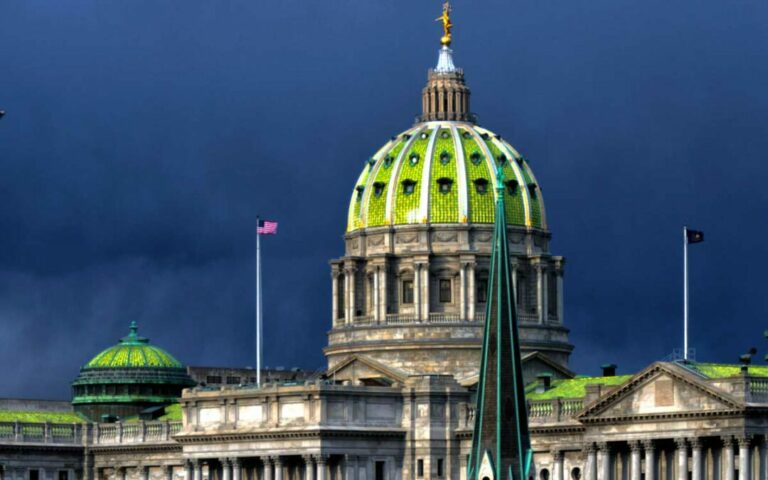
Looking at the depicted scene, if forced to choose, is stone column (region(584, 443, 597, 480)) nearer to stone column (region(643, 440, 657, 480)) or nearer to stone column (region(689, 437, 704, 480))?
stone column (region(643, 440, 657, 480))

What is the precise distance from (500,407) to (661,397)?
45.7ft

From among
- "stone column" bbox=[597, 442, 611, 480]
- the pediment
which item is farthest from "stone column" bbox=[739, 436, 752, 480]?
"stone column" bbox=[597, 442, 611, 480]

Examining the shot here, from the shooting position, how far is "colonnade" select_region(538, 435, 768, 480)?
560 feet

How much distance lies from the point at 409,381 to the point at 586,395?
1992 centimetres

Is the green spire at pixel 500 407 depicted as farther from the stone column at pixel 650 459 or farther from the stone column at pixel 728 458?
the stone column at pixel 728 458

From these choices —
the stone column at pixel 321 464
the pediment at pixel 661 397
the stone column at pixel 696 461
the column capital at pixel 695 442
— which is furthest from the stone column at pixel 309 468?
the column capital at pixel 695 442

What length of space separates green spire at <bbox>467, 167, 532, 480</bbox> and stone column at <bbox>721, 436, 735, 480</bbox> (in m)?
12.4

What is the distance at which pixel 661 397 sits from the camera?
17650cm

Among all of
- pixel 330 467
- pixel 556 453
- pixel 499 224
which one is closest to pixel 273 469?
pixel 330 467

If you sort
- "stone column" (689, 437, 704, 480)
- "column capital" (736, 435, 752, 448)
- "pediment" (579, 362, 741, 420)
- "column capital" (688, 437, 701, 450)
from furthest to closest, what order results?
"column capital" (688, 437, 701, 450)
"stone column" (689, 437, 704, 480)
"pediment" (579, 362, 741, 420)
"column capital" (736, 435, 752, 448)

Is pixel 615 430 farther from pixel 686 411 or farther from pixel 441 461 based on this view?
pixel 441 461

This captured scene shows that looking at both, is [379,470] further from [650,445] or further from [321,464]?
[650,445]

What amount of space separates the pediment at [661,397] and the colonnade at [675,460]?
1941mm

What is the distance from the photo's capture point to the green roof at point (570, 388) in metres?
190
